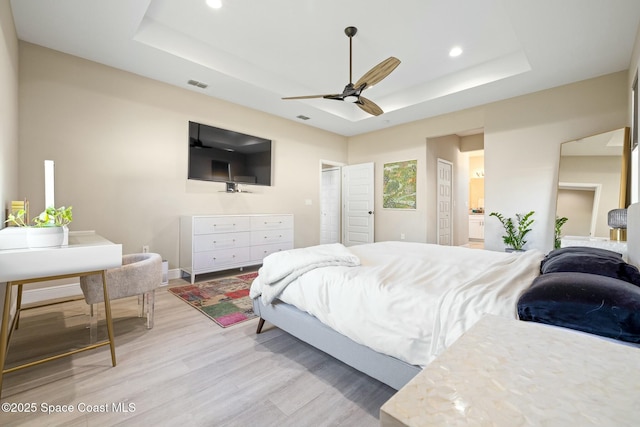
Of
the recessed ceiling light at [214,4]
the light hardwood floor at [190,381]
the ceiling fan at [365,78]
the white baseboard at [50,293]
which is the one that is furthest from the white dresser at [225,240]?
the recessed ceiling light at [214,4]

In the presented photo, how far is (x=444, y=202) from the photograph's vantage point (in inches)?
234

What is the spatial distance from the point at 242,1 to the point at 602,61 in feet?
13.2

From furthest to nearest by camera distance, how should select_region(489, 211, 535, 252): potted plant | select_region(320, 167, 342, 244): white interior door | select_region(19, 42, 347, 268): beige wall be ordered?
select_region(320, 167, 342, 244): white interior door < select_region(489, 211, 535, 252): potted plant < select_region(19, 42, 347, 268): beige wall

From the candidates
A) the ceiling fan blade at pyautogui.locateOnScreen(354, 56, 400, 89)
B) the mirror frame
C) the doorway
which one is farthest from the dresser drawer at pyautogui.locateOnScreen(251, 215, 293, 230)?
the mirror frame

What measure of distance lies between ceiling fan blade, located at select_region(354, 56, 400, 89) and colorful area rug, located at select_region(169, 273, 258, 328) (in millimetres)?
2575

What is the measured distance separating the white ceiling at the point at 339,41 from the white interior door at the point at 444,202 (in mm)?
1734

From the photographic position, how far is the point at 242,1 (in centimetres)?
267

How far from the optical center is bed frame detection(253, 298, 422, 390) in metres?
1.39

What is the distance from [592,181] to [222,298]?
14.9ft

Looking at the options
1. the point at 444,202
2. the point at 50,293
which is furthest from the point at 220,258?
the point at 444,202

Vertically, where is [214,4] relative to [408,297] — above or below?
above

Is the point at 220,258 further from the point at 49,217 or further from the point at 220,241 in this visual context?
the point at 49,217

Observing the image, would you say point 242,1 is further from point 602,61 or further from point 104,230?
point 602,61

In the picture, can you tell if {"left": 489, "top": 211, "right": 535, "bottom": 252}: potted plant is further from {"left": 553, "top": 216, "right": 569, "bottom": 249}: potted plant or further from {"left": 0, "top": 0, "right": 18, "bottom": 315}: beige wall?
{"left": 0, "top": 0, "right": 18, "bottom": 315}: beige wall
